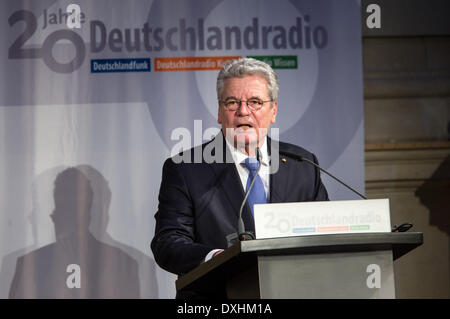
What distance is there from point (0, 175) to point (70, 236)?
0.63m

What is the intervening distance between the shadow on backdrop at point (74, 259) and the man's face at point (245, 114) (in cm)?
159

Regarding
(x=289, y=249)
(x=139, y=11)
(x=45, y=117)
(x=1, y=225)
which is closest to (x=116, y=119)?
(x=45, y=117)

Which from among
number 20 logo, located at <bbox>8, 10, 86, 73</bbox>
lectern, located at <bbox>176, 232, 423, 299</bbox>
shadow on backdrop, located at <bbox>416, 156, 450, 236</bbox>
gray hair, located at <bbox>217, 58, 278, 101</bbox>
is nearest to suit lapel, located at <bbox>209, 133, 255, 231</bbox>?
gray hair, located at <bbox>217, 58, 278, 101</bbox>

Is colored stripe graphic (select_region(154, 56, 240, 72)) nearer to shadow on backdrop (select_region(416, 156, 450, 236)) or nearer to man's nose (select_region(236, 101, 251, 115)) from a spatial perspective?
man's nose (select_region(236, 101, 251, 115))

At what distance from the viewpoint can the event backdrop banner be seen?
4.39 meters

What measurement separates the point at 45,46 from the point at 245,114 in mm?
1945

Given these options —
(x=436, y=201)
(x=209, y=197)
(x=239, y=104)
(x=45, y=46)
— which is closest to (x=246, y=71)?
(x=239, y=104)

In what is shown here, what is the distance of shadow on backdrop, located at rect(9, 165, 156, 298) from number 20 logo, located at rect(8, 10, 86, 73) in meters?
0.78

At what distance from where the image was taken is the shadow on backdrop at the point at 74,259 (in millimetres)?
4379

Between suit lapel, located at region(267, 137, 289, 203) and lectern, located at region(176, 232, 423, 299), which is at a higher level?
suit lapel, located at region(267, 137, 289, 203)

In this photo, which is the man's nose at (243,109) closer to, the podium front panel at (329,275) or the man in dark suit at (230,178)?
the man in dark suit at (230,178)

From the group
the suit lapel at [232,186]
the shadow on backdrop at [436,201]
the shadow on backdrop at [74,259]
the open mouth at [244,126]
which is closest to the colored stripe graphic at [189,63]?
the shadow on backdrop at [74,259]

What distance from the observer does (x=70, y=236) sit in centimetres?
438

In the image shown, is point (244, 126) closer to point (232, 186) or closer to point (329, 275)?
point (232, 186)
